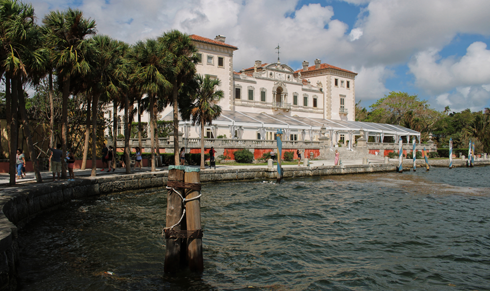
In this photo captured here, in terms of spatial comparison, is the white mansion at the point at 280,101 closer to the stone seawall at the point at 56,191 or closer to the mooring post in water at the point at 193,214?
the stone seawall at the point at 56,191

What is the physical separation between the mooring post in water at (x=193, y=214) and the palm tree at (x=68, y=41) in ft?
35.2

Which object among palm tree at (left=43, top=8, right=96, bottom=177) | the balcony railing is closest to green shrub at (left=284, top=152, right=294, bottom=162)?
the balcony railing

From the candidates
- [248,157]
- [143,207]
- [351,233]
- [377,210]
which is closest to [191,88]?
[248,157]

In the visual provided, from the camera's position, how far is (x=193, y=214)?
6262mm

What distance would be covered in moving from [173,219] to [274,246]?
11.2 ft

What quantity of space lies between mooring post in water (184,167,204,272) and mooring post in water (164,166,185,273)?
0.44 feet

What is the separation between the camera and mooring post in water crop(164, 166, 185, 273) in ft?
20.3

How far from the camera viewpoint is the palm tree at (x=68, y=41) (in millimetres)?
14367

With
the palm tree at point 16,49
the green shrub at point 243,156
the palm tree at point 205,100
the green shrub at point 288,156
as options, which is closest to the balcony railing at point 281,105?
the green shrub at point 288,156

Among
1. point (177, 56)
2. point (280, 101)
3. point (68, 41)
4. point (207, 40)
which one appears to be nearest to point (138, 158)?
point (177, 56)

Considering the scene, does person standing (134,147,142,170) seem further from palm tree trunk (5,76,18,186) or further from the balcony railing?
the balcony railing

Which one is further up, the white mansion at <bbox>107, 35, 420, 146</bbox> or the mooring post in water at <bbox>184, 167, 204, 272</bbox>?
the white mansion at <bbox>107, 35, 420, 146</bbox>

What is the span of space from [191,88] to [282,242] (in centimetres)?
1602

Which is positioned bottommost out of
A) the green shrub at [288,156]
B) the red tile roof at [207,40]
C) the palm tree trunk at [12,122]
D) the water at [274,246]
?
the water at [274,246]
